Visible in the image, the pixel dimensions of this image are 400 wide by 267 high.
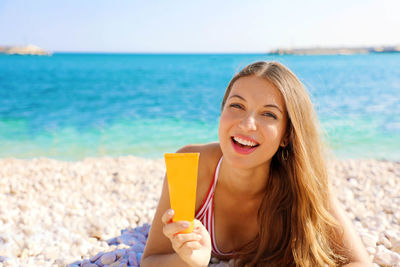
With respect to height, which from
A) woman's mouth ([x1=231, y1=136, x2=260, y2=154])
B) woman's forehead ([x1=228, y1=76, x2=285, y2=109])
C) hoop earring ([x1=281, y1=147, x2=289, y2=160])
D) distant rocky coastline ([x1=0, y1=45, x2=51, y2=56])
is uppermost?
distant rocky coastline ([x1=0, y1=45, x2=51, y2=56])

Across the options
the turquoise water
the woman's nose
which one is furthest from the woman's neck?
the turquoise water

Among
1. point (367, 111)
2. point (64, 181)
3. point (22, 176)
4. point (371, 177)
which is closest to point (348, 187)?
point (371, 177)

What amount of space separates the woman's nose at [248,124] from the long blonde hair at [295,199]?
29 cm

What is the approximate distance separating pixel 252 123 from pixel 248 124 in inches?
1.2

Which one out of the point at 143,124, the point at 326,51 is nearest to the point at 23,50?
the point at 326,51

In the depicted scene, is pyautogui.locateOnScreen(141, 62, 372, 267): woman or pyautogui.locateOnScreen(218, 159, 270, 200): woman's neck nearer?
pyautogui.locateOnScreen(141, 62, 372, 267): woman

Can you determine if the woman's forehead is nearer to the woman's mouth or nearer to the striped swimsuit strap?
the woman's mouth

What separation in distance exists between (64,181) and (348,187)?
4.19 m

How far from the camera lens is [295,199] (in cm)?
243

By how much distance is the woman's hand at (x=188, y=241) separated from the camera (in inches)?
58.2

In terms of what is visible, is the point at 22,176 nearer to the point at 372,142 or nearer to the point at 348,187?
the point at 348,187

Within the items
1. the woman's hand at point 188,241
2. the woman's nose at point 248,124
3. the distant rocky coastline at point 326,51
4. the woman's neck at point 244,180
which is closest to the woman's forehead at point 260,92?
the woman's nose at point 248,124

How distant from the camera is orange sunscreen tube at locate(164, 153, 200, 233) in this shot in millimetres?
1329

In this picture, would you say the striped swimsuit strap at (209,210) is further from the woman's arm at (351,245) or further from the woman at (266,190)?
the woman's arm at (351,245)
